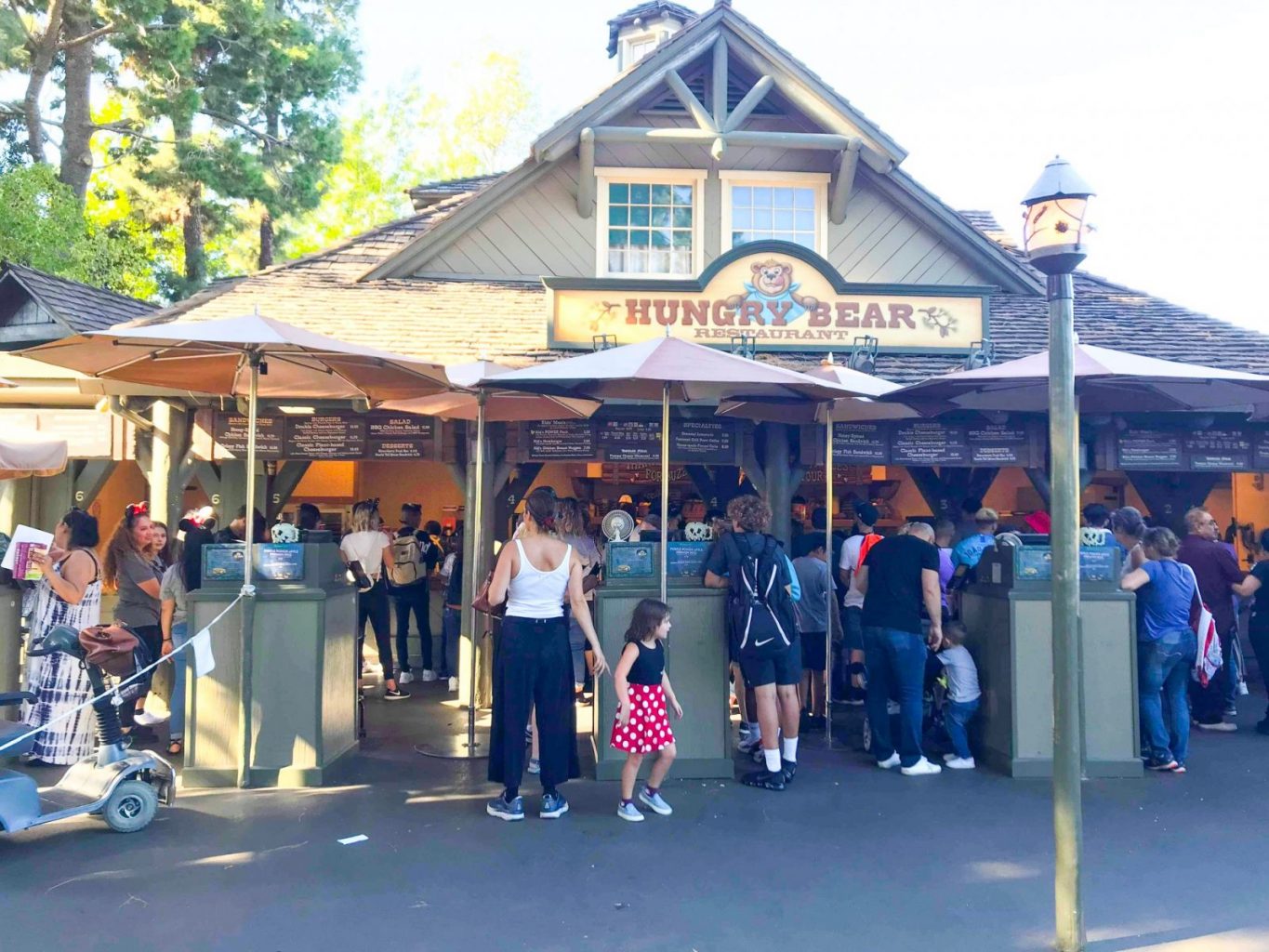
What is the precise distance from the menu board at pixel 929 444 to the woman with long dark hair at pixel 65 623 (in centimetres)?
660

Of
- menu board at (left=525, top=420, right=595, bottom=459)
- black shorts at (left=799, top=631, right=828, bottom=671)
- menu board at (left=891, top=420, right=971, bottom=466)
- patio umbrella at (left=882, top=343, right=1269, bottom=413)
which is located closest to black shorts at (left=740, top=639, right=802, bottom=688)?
black shorts at (left=799, top=631, right=828, bottom=671)

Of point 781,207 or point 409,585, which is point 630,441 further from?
point 781,207

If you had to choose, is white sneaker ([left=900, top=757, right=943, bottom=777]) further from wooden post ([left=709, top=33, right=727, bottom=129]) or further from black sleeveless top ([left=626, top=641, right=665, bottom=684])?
wooden post ([left=709, top=33, right=727, bottom=129])

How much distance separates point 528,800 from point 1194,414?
24.3ft

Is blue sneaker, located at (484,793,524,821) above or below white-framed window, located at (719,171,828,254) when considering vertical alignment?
below

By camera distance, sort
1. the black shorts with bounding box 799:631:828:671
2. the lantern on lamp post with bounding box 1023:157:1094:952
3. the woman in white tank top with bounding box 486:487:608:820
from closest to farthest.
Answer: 1. the lantern on lamp post with bounding box 1023:157:1094:952
2. the woman in white tank top with bounding box 486:487:608:820
3. the black shorts with bounding box 799:631:828:671

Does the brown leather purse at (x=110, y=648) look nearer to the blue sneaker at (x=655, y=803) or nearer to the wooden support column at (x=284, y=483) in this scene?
the blue sneaker at (x=655, y=803)

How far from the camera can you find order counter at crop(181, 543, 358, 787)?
580cm

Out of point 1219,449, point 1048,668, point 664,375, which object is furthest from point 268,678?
point 1219,449

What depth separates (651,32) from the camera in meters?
15.8

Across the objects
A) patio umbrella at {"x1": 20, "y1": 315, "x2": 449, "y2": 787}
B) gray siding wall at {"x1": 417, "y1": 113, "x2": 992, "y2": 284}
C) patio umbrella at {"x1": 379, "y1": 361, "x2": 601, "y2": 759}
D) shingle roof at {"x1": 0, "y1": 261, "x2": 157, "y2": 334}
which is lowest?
patio umbrella at {"x1": 379, "y1": 361, "x2": 601, "y2": 759}

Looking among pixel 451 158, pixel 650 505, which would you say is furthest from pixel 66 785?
pixel 451 158

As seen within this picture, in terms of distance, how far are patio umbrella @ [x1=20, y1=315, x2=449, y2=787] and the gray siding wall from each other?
10.0ft

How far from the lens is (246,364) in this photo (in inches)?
273
